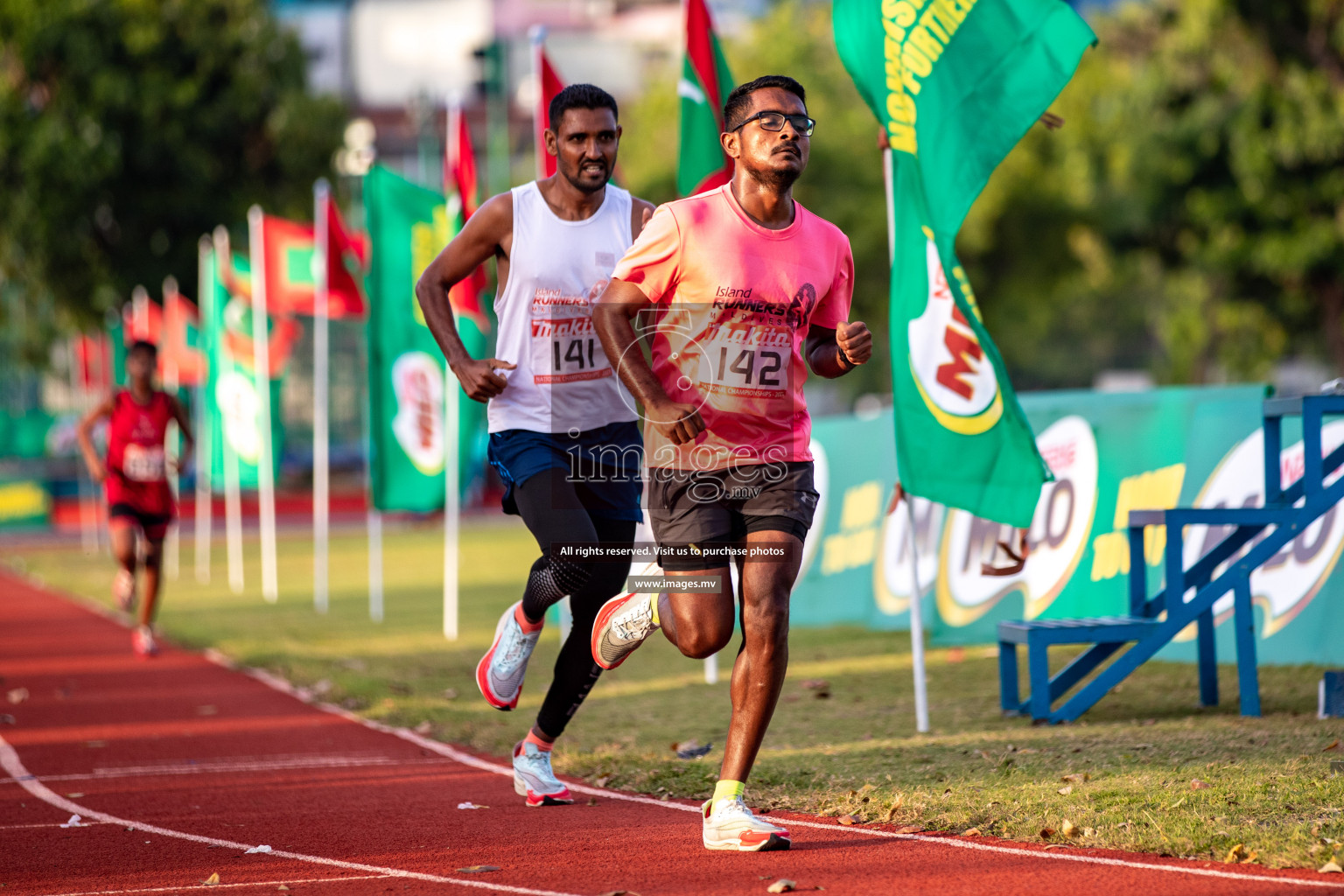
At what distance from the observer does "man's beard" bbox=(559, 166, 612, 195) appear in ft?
19.7

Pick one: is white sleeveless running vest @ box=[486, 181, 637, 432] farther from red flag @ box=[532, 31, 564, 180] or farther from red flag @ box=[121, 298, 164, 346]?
red flag @ box=[121, 298, 164, 346]

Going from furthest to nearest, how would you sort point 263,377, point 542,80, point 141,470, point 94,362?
point 94,362
point 263,377
point 141,470
point 542,80

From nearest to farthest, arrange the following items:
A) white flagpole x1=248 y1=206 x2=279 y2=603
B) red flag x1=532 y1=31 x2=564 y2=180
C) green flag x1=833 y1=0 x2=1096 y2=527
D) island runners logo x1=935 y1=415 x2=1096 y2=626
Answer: green flag x1=833 y1=0 x2=1096 y2=527 < red flag x1=532 y1=31 x2=564 y2=180 < island runners logo x1=935 y1=415 x2=1096 y2=626 < white flagpole x1=248 y1=206 x2=279 y2=603

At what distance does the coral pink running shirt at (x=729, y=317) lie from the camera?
5.13 metres

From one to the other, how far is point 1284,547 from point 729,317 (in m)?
5.11

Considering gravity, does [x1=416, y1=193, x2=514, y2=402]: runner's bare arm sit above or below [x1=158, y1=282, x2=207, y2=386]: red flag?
below

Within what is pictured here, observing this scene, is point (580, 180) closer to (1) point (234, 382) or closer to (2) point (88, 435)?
(2) point (88, 435)

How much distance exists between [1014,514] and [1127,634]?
2.70 ft

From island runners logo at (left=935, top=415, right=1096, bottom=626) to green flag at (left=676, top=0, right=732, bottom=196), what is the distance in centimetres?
311

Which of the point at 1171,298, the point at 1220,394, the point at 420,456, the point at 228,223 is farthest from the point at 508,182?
the point at 1220,394

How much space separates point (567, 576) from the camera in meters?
5.91

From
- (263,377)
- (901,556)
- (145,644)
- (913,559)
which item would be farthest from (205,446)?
(913,559)

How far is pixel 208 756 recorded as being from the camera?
7.89m

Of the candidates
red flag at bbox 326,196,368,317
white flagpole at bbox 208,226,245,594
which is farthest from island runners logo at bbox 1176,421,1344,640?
white flagpole at bbox 208,226,245,594
